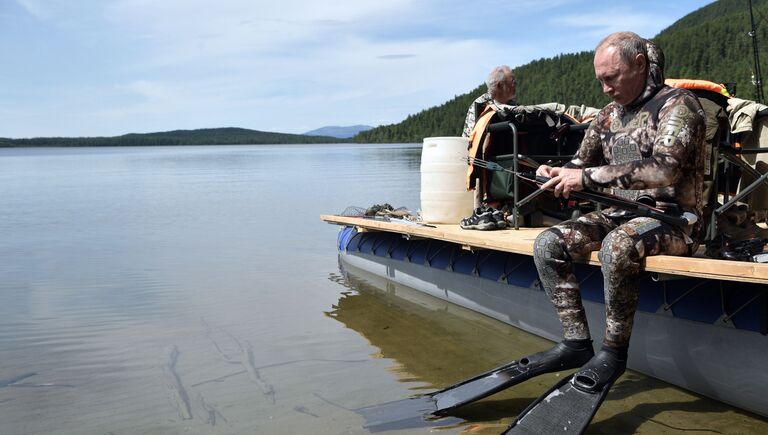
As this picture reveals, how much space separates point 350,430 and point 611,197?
7.19ft

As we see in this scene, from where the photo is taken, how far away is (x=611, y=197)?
4.16 m

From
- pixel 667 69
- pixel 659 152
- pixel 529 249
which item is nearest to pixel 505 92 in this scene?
pixel 529 249

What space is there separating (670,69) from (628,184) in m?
115

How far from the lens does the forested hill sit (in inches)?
3857

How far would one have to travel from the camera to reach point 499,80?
7.39 m

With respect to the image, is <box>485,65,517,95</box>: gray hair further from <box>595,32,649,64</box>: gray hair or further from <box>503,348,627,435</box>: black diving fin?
<box>503,348,627,435</box>: black diving fin

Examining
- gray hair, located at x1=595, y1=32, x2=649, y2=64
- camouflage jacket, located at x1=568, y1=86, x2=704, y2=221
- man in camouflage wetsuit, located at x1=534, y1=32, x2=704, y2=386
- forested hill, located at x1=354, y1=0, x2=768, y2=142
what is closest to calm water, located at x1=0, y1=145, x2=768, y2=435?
man in camouflage wetsuit, located at x1=534, y1=32, x2=704, y2=386

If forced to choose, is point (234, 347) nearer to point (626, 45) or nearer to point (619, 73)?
point (619, 73)

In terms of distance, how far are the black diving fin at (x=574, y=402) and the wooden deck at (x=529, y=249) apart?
0.61m

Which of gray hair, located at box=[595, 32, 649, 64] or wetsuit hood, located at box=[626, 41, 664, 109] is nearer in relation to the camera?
gray hair, located at box=[595, 32, 649, 64]

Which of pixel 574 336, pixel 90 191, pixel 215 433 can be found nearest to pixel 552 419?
pixel 574 336

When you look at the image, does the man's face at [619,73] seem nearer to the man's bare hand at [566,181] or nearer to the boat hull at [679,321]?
the man's bare hand at [566,181]

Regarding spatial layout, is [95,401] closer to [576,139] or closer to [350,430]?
[350,430]

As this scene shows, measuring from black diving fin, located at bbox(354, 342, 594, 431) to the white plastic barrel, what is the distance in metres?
2.90
